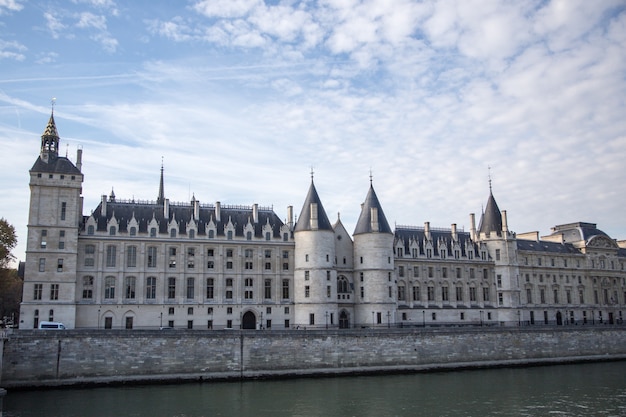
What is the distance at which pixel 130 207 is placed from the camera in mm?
63094

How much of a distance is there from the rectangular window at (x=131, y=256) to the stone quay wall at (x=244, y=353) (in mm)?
14371

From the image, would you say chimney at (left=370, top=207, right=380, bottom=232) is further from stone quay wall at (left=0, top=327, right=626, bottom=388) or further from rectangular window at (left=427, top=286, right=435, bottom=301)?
stone quay wall at (left=0, top=327, right=626, bottom=388)

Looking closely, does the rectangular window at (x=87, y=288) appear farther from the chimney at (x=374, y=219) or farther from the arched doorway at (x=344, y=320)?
the chimney at (x=374, y=219)

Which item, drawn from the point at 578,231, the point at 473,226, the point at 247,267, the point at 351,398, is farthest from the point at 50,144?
the point at 578,231

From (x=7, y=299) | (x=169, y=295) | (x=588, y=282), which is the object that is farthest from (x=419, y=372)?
(x=7, y=299)

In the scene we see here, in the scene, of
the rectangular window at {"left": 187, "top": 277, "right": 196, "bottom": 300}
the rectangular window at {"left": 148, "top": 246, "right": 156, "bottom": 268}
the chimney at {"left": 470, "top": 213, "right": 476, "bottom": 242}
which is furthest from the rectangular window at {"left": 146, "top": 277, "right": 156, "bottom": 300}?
the chimney at {"left": 470, "top": 213, "right": 476, "bottom": 242}

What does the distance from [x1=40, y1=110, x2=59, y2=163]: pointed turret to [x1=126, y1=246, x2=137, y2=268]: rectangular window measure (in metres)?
11.5

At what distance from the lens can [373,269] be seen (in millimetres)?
65500

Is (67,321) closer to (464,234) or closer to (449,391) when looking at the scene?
(449,391)

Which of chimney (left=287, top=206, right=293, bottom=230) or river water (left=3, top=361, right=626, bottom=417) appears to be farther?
chimney (left=287, top=206, right=293, bottom=230)

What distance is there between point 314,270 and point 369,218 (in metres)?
9.12

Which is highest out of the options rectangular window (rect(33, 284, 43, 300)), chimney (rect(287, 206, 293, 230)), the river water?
chimney (rect(287, 206, 293, 230))

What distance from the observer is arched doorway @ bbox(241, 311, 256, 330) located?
63.3 metres

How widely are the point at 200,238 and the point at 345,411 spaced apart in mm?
31105
